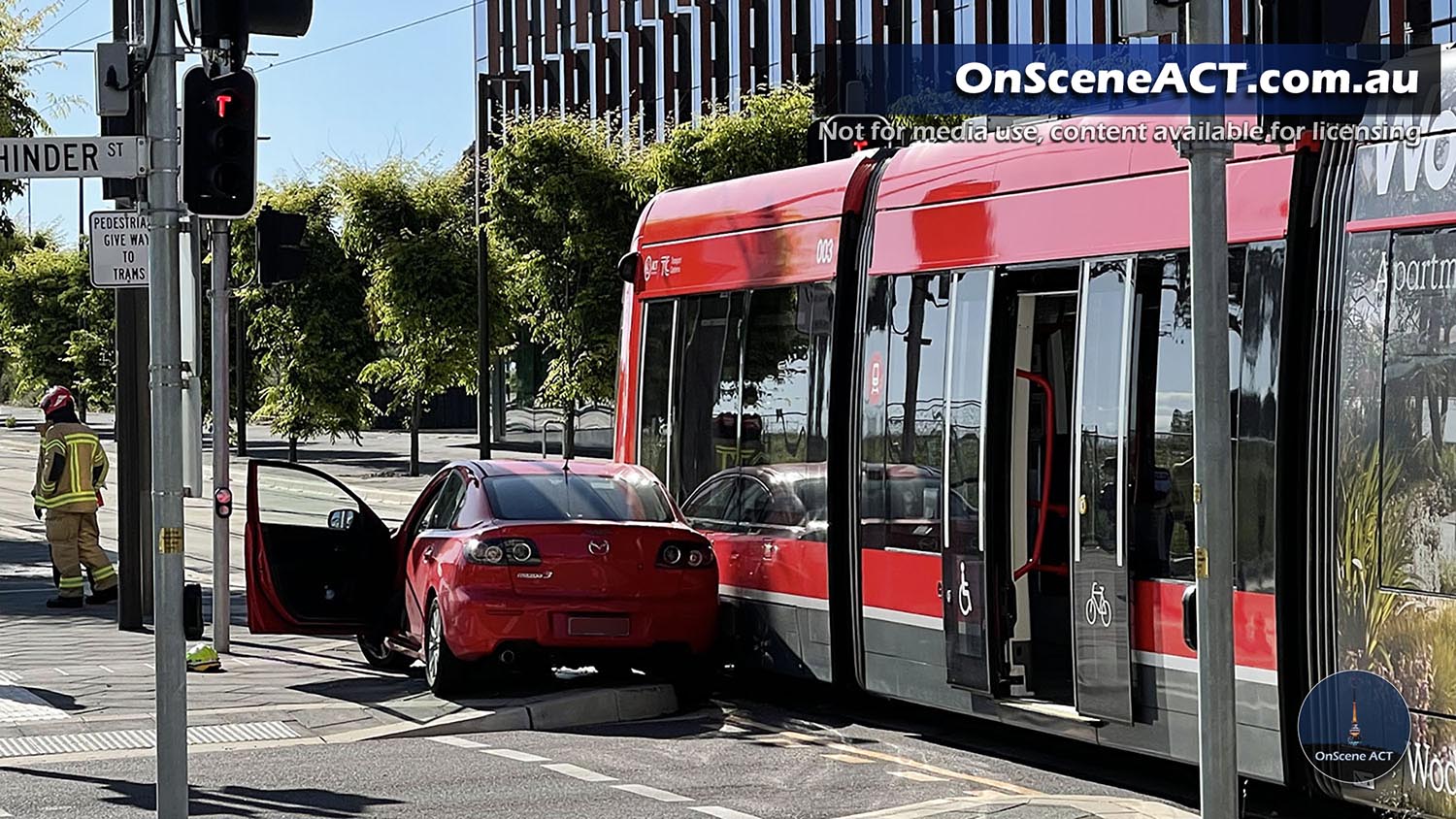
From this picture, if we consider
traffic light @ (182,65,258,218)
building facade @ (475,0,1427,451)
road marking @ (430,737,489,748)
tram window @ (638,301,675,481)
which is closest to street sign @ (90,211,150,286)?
tram window @ (638,301,675,481)

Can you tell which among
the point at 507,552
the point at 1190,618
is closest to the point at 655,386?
the point at 507,552

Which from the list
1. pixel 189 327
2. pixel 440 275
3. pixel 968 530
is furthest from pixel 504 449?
pixel 968 530

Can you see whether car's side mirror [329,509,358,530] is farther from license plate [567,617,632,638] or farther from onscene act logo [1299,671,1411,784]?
onscene act logo [1299,671,1411,784]

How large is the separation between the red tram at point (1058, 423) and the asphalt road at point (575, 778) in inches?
17.6

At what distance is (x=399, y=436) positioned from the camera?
218 ft

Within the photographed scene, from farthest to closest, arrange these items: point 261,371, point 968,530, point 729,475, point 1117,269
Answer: point 261,371 < point 729,475 < point 968,530 < point 1117,269

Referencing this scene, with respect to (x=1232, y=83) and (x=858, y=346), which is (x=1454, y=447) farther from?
(x=858, y=346)

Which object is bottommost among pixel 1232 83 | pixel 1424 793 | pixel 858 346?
pixel 1424 793

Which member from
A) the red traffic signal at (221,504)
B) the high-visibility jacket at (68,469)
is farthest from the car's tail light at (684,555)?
the high-visibility jacket at (68,469)

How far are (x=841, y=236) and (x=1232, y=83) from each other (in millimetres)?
4315

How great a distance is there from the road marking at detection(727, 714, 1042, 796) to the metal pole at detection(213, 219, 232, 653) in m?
4.13

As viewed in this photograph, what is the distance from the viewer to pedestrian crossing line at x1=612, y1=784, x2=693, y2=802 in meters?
8.93

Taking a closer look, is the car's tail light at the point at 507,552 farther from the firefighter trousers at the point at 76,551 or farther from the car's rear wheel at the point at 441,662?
the firefighter trousers at the point at 76,551

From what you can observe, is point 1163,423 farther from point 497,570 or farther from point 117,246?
point 117,246
